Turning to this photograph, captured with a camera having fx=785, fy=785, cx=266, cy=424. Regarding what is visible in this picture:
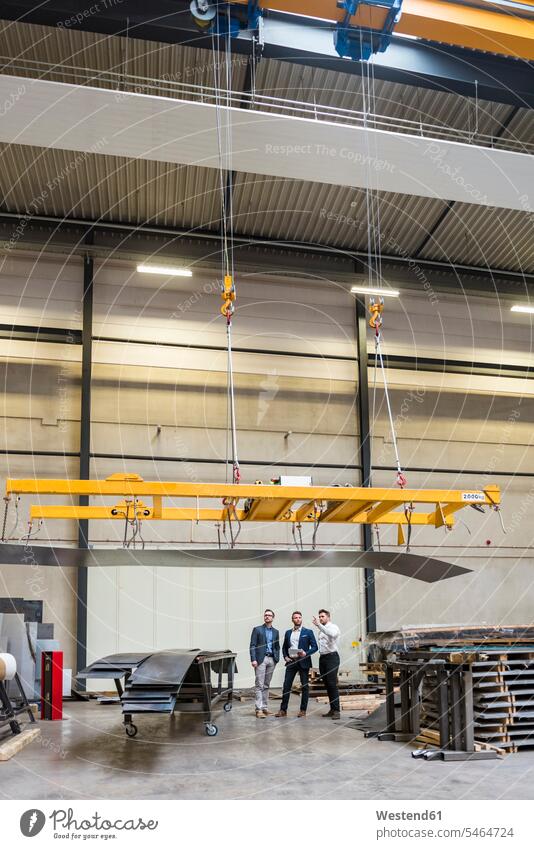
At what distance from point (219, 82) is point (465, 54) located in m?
4.90

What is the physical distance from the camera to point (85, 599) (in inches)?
699

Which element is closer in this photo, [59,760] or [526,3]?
[59,760]

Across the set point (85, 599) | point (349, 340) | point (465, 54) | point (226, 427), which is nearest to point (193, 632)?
point (85, 599)

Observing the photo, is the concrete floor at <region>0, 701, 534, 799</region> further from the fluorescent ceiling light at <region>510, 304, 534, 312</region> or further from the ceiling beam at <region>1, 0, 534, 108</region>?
the fluorescent ceiling light at <region>510, 304, 534, 312</region>

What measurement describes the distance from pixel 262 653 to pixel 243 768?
167 inches

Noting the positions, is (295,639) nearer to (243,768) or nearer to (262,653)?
(262,653)

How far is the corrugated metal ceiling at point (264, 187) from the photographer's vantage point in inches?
610

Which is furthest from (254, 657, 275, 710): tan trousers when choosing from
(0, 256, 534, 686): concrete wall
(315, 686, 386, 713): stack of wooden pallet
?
(0, 256, 534, 686): concrete wall

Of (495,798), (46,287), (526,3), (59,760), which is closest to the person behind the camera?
(495,798)

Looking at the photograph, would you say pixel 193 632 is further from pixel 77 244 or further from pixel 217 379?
pixel 77 244

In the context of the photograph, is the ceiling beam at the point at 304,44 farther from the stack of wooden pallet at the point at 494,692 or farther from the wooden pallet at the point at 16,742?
the wooden pallet at the point at 16,742

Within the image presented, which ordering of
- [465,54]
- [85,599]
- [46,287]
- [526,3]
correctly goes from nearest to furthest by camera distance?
[526,3] → [465,54] → [85,599] → [46,287]

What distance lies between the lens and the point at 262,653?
1330 centimetres

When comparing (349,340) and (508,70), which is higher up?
(508,70)
